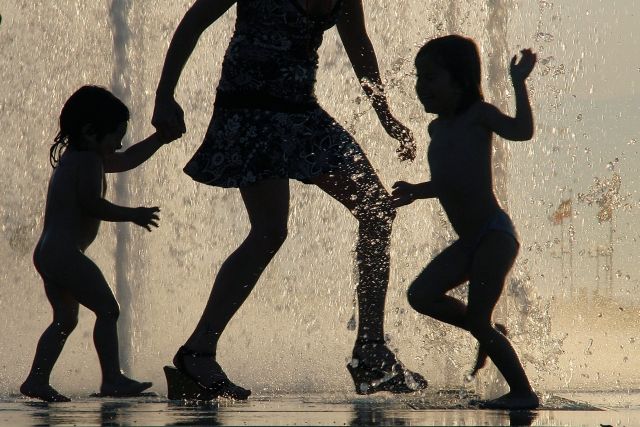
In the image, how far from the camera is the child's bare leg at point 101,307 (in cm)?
423

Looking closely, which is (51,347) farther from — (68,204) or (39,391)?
(68,204)

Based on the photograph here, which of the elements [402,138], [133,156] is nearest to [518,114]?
[402,138]

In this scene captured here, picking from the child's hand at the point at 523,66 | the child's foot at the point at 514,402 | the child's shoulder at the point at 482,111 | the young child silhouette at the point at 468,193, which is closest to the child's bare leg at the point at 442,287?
the young child silhouette at the point at 468,193

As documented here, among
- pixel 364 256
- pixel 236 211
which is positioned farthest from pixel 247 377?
pixel 364 256

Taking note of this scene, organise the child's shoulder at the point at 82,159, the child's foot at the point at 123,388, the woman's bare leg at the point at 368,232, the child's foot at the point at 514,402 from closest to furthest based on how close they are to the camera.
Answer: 1. the child's foot at the point at 514,402
2. the woman's bare leg at the point at 368,232
3. the child's foot at the point at 123,388
4. the child's shoulder at the point at 82,159

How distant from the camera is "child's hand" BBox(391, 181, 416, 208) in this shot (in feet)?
11.8

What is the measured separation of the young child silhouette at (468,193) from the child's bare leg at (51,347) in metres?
1.27

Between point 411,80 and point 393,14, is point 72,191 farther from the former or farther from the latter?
point 393,14

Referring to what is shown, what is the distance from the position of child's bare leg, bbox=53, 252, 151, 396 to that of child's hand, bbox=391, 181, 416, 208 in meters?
1.14

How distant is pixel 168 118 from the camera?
142 inches

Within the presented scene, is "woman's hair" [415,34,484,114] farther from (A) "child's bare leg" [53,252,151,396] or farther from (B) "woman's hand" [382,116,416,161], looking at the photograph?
(A) "child's bare leg" [53,252,151,396]

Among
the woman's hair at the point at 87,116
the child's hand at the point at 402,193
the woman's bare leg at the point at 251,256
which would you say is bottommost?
the woman's bare leg at the point at 251,256

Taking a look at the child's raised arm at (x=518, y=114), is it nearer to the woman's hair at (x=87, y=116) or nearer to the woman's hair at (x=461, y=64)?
the woman's hair at (x=461, y=64)

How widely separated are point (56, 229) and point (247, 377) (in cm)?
235
